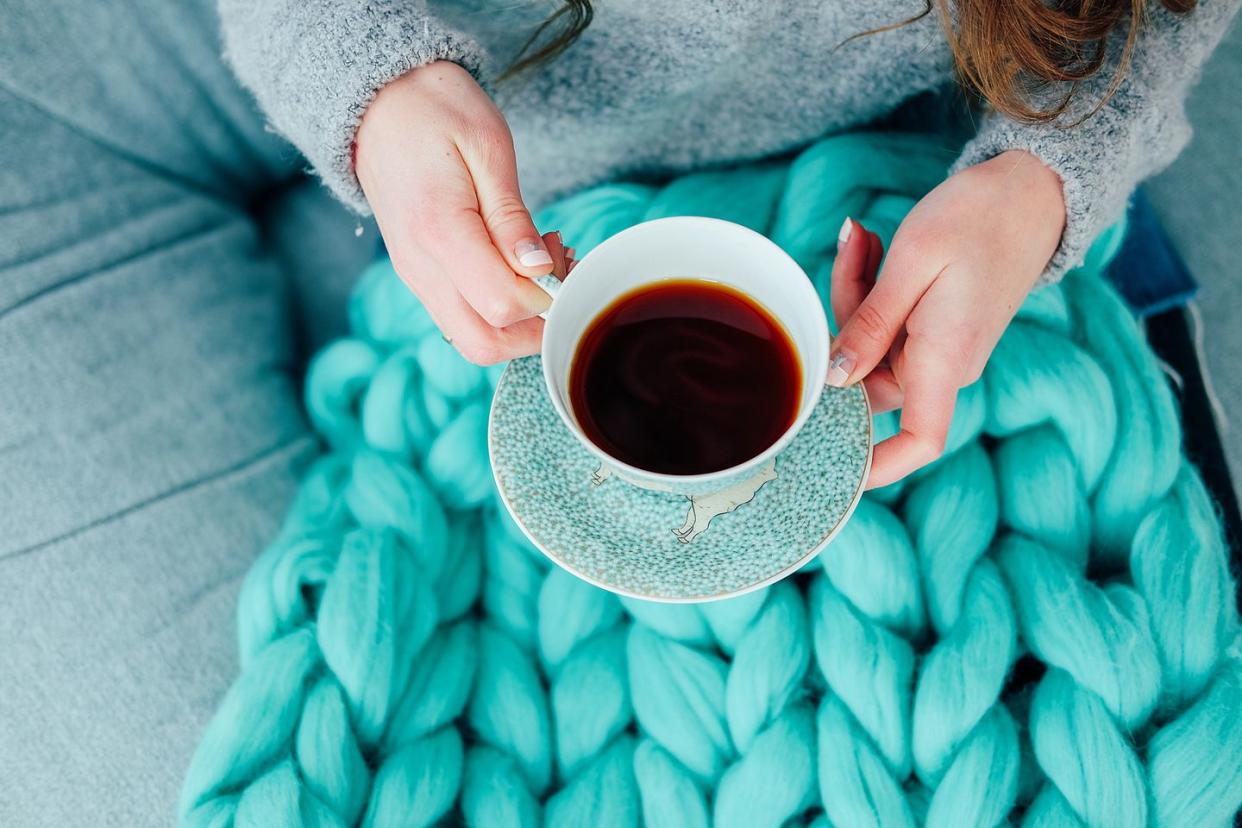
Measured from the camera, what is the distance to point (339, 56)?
716 mm

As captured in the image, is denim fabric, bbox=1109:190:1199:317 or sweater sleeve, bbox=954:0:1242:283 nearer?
sweater sleeve, bbox=954:0:1242:283

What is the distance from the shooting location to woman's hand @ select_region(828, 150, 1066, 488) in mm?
680

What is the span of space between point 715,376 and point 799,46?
1.18 ft

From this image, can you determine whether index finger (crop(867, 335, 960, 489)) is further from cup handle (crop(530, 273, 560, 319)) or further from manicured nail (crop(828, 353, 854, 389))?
cup handle (crop(530, 273, 560, 319))

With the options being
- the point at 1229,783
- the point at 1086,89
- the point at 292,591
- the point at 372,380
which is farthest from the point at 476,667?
the point at 1086,89

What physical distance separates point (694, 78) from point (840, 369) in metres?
0.35

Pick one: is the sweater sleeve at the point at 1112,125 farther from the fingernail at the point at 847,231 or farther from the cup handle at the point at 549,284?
the cup handle at the point at 549,284

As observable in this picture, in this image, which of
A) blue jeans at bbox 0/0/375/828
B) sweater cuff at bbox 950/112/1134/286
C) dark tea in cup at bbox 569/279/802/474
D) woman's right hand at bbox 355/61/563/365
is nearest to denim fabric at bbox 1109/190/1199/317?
sweater cuff at bbox 950/112/1134/286

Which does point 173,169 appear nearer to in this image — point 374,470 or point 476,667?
point 374,470

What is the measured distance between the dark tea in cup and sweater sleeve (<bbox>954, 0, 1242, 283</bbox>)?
0.28 meters

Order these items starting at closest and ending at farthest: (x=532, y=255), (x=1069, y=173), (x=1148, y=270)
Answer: (x=532, y=255), (x=1069, y=173), (x=1148, y=270)

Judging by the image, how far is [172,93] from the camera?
3.45 ft

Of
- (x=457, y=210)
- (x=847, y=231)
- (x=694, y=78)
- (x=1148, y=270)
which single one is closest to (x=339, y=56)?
(x=457, y=210)

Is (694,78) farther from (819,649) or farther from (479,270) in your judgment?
(819,649)
